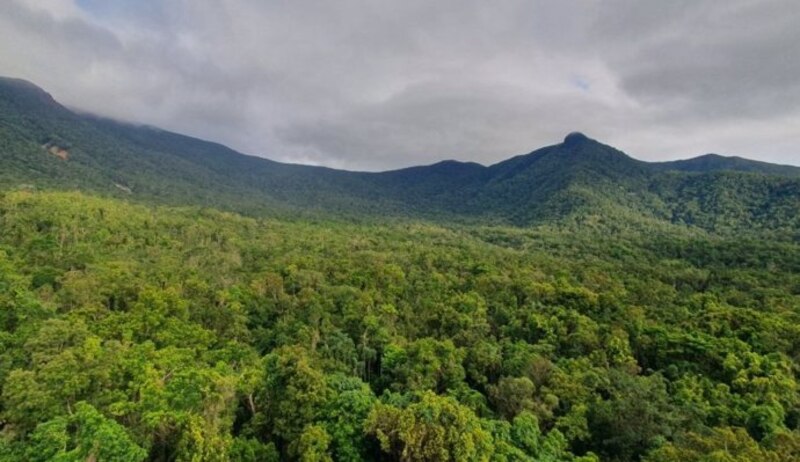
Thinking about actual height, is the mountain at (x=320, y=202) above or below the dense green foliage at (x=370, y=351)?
above

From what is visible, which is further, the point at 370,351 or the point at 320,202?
the point at 320,202

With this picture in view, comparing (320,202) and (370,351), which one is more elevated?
(320,202)

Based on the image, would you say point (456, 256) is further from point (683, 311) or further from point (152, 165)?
point (152, 165)

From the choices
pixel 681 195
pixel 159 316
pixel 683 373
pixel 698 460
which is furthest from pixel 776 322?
pixel 681 195

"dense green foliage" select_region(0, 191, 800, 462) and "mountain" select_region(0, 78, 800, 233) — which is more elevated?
"mountain" select_region(0, 78, 800, 233)

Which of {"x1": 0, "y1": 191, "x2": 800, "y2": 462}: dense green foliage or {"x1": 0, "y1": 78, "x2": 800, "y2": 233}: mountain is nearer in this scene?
{"x1": 0, "y1": 191, "x2": 800, "y2": 462}: dense green foliage

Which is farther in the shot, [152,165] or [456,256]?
[152,165]

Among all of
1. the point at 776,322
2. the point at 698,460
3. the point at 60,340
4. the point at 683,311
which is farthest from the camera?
the point at 683,311

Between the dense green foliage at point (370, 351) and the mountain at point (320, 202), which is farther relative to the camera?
→ the mountain at point (320, 202)
